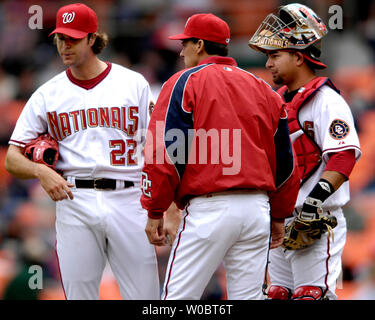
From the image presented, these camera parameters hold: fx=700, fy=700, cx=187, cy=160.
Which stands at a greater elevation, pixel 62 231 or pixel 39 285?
pixel 62 231

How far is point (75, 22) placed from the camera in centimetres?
416

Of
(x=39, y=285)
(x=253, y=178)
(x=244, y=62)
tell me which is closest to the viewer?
(x=253, y=178)

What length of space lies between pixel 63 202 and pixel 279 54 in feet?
5.17

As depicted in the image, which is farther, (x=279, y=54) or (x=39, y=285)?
(x=39, y=285)

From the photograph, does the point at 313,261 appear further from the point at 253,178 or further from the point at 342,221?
the point at 253,178

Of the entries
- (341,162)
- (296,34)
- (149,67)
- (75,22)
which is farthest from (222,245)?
(149,67)

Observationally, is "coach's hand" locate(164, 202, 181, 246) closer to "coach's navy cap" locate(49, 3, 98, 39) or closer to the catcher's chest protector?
the catcher's chest protector

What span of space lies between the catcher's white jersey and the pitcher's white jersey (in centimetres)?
96

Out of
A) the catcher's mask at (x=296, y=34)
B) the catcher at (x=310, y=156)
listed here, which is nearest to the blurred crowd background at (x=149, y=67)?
the catcher at (x=310, y=156)

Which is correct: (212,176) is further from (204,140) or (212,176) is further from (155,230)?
(155,230)

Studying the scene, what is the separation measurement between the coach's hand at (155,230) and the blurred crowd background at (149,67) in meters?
3.33

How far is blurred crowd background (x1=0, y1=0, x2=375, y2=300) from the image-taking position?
772cm

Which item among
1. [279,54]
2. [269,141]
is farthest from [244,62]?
[269,141]

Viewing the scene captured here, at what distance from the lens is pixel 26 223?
870cm
